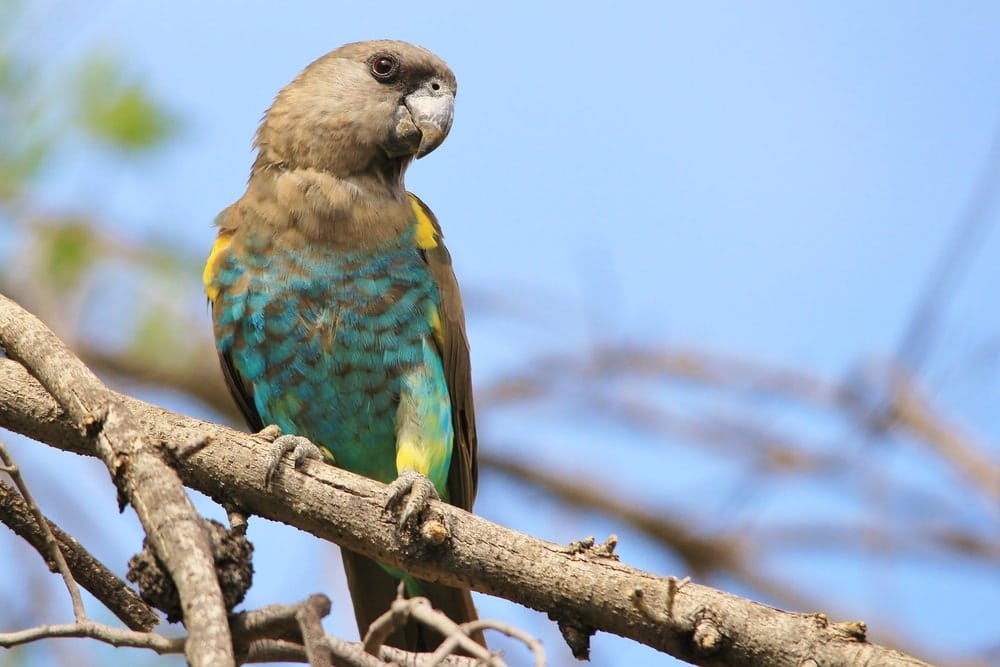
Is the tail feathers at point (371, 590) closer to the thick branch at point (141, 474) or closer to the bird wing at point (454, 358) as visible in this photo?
the bird wing at point (454, 358)

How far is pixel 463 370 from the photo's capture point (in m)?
5.00

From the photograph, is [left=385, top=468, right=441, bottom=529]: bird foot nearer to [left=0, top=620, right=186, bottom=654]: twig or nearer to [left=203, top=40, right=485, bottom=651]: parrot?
[left=203, top=40, right=485, bottom=651]: parrot

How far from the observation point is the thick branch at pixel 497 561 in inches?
119

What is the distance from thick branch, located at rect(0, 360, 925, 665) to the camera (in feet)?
9.91

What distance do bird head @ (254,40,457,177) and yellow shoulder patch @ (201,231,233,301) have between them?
38 centimetres

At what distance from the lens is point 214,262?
189 inches

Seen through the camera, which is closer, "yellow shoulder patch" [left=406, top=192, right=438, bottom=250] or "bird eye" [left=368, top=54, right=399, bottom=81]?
"yellow shoulder patch" [left=406, top=192, right=438, bottom=250]

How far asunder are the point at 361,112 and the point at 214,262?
0.87m

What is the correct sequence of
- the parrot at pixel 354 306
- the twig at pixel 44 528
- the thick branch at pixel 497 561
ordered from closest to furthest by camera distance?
the twig at pixel 44 528
the thick branch at pixel 497 561
the parrot at pixel 354 306

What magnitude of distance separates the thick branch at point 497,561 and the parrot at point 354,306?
3.01 ft

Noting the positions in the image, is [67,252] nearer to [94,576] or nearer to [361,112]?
[361,112]

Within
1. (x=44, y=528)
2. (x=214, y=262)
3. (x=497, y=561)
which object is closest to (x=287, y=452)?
(x=497, y=561)

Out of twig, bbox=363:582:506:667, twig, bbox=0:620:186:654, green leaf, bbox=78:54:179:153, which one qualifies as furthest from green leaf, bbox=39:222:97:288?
twig, bbox=363:582:506:667

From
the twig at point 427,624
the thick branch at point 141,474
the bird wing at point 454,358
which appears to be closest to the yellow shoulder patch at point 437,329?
the bird wing at point 454,358
